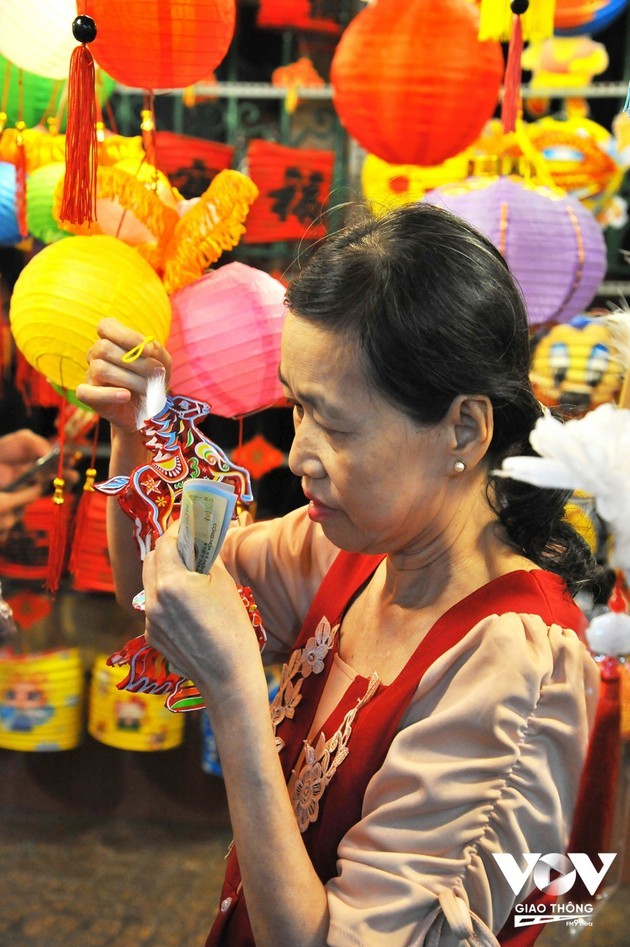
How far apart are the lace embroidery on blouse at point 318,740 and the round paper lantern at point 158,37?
815 millimetres

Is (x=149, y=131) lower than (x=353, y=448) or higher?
higher

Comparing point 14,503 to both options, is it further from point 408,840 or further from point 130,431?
point 408,840

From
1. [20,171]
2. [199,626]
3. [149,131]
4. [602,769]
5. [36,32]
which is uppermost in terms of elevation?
[36,32]

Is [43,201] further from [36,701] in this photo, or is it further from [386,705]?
[36,701]

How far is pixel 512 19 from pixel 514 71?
0.27ft

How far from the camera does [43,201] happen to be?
5.60ft

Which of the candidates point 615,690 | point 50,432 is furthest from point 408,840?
point 50,432

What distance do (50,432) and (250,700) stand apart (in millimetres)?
1811

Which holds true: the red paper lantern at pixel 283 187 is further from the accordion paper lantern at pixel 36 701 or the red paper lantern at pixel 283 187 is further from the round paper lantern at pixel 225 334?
the accordion paper lantern at pixel 36 701

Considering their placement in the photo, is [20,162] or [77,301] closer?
[77,301]

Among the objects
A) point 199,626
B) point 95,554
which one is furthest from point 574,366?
point 199,626

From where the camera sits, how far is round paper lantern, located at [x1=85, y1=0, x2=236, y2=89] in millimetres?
1332

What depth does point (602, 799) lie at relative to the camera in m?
0.91

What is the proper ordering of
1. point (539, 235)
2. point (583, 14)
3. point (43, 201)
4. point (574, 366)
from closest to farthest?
point (43, 201) → point (539, 235) → point (574, 366) → point (583, 14)
